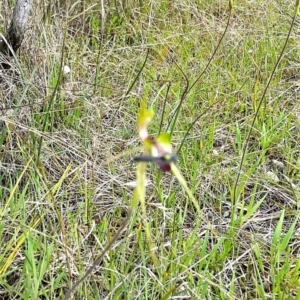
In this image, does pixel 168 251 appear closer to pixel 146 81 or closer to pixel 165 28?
pixel 146 81

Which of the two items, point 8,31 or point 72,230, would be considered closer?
point 72,230

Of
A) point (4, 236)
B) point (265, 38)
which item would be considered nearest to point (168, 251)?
point (4, 236)

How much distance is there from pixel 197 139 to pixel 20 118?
1.74ft

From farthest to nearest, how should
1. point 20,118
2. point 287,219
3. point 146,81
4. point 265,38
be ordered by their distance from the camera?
1. point 265,38
2. point 146,81
3. point 20,118
4. point 287,219

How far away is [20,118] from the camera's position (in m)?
1.48

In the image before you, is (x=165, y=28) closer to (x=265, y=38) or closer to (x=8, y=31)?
(x=265, y=38)

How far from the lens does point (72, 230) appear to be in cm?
109

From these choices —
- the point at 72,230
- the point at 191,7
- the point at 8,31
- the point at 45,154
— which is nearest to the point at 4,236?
the point at 72,230

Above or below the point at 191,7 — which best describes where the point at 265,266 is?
below

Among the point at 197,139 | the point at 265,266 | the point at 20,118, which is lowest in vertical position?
the point at 265,266

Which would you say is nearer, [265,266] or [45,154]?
[265,266]

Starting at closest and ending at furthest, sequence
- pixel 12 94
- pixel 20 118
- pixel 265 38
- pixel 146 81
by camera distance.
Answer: pixel 20 118, pixel 12 94, pixel 146 81, pixel 265 38

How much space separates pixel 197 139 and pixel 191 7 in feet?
3.23

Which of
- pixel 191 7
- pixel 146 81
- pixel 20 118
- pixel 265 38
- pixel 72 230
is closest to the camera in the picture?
pixel 72 230
